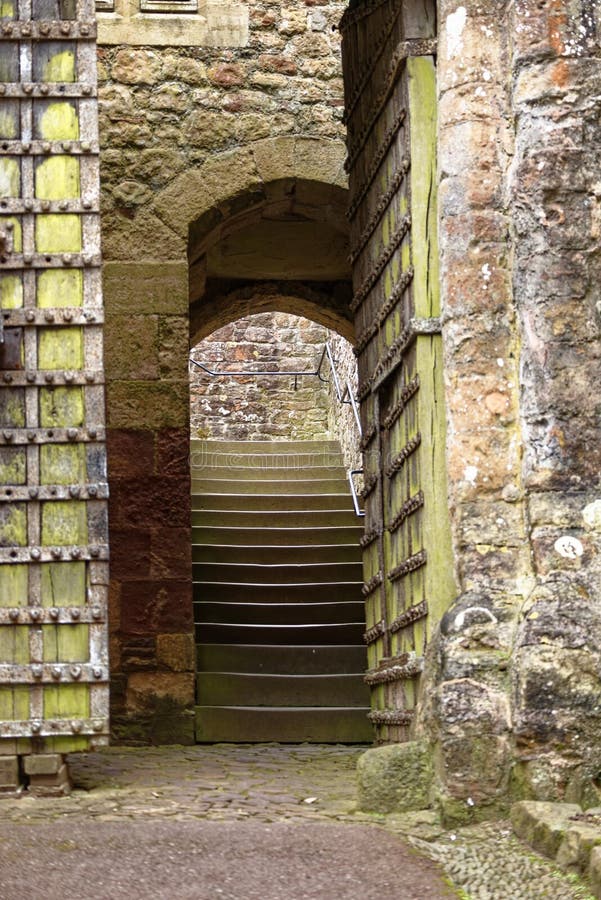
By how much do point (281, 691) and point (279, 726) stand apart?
399 millimetres

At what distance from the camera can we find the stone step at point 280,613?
9.95m

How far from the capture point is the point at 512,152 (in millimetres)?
5230

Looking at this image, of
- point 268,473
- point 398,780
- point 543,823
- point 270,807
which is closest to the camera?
point 543,823

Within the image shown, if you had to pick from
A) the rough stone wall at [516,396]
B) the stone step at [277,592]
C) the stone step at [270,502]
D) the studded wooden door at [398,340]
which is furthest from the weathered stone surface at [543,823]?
the stone step at [270,502]

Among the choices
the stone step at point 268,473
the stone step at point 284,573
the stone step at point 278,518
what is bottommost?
the stone step at point 284,573

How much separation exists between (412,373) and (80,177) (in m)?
1.52

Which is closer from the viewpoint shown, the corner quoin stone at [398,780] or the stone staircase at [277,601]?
the corner quoin stone at [398,780]

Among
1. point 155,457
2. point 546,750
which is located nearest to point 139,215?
point 155,457

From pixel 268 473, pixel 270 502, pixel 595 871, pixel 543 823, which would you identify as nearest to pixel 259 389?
pixel 268 473

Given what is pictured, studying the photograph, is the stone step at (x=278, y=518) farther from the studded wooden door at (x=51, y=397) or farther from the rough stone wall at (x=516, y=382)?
the rough stone wall at (x=516, y=382)

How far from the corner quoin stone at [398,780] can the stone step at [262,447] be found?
8531 millimetres

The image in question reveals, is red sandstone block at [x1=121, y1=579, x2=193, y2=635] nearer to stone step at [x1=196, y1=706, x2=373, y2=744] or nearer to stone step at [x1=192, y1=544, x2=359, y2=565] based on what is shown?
stone step at [x1=196, y1=706, x2=373, y2=744]

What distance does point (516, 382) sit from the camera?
515 centimetres

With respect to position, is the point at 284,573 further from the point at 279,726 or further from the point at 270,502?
the point at 279,726
